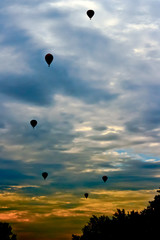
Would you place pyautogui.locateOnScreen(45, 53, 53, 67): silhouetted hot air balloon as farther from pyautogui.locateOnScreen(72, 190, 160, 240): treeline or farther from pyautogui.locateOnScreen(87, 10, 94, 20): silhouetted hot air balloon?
pyautogui.locateOnScreen(72, 190, 160, 240): treeline

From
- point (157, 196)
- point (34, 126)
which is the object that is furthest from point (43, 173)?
point (157, 196)

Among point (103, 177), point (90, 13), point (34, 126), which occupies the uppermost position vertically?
point (90, 13)

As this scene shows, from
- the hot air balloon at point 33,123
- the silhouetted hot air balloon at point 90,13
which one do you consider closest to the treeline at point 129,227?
→ the hot air balloon at point 33,123

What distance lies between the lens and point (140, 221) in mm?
41469

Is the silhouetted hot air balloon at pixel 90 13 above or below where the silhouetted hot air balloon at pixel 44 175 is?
above

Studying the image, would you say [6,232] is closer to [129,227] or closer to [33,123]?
[33,123]

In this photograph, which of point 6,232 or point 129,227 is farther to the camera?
point 6,232

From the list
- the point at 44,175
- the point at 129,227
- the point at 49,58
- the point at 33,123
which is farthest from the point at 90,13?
the point at 129,227

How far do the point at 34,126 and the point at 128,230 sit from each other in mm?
31357

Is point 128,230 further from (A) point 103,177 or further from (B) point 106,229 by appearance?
(A) point 103,177

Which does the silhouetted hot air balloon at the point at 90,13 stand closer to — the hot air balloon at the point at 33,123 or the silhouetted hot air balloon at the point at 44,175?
the hot air balloon at the point at 33,123

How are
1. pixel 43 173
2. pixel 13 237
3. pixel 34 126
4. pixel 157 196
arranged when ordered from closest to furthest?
1. pixel 157 196
2. pixel 34 126
3. pixel 43 173
4. pixel 13 237

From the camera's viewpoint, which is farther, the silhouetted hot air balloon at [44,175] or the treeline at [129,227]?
→ the silhouetted hot air balloon at [44,175]

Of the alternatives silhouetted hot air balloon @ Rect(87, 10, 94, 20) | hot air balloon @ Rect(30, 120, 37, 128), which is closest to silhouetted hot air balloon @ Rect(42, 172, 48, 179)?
hot air balloon @ Rect(30, 120, 37, 128)
